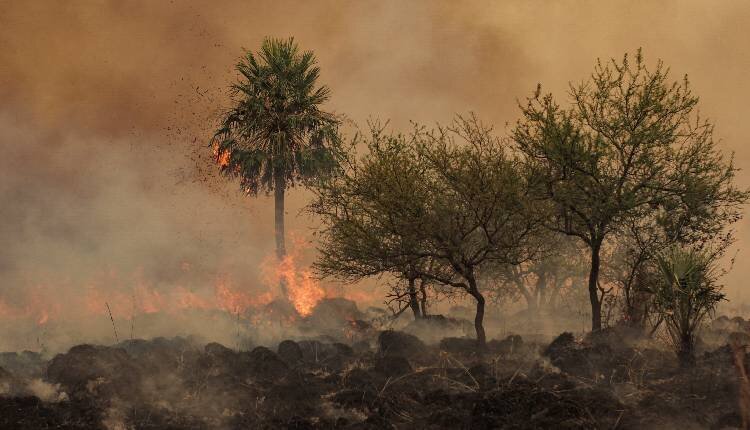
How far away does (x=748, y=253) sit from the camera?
2606 inches

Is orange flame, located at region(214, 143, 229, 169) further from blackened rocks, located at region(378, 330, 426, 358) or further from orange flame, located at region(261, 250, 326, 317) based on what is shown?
blackened rocks, located at region(378, 330, 426, 358)

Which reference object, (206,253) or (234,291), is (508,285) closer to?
(234,291)

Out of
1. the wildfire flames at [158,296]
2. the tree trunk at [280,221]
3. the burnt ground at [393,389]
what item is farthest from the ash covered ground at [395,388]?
the tree trunk at [280,221]

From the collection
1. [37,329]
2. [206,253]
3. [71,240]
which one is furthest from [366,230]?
[71,240]

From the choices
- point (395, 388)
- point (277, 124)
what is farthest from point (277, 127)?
point (395, 388)

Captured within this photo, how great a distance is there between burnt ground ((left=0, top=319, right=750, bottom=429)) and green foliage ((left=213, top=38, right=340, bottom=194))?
16904 mm

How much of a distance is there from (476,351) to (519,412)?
24.2 ft

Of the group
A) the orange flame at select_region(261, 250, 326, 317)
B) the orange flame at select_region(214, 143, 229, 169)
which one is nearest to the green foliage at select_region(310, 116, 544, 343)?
the orange flame at select_region(261, 250, 326, 317)

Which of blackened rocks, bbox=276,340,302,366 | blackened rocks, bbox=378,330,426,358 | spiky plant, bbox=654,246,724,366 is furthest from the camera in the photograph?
blackened rocks, bbox=276,340,302,366

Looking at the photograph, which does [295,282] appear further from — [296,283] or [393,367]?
[393,367]

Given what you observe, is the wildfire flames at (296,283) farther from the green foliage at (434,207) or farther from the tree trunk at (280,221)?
the green foliage at (434,207)

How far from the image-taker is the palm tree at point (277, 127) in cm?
3569

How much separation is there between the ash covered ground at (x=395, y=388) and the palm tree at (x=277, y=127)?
53.5 feet

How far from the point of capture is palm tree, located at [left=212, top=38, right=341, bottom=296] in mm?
35688
